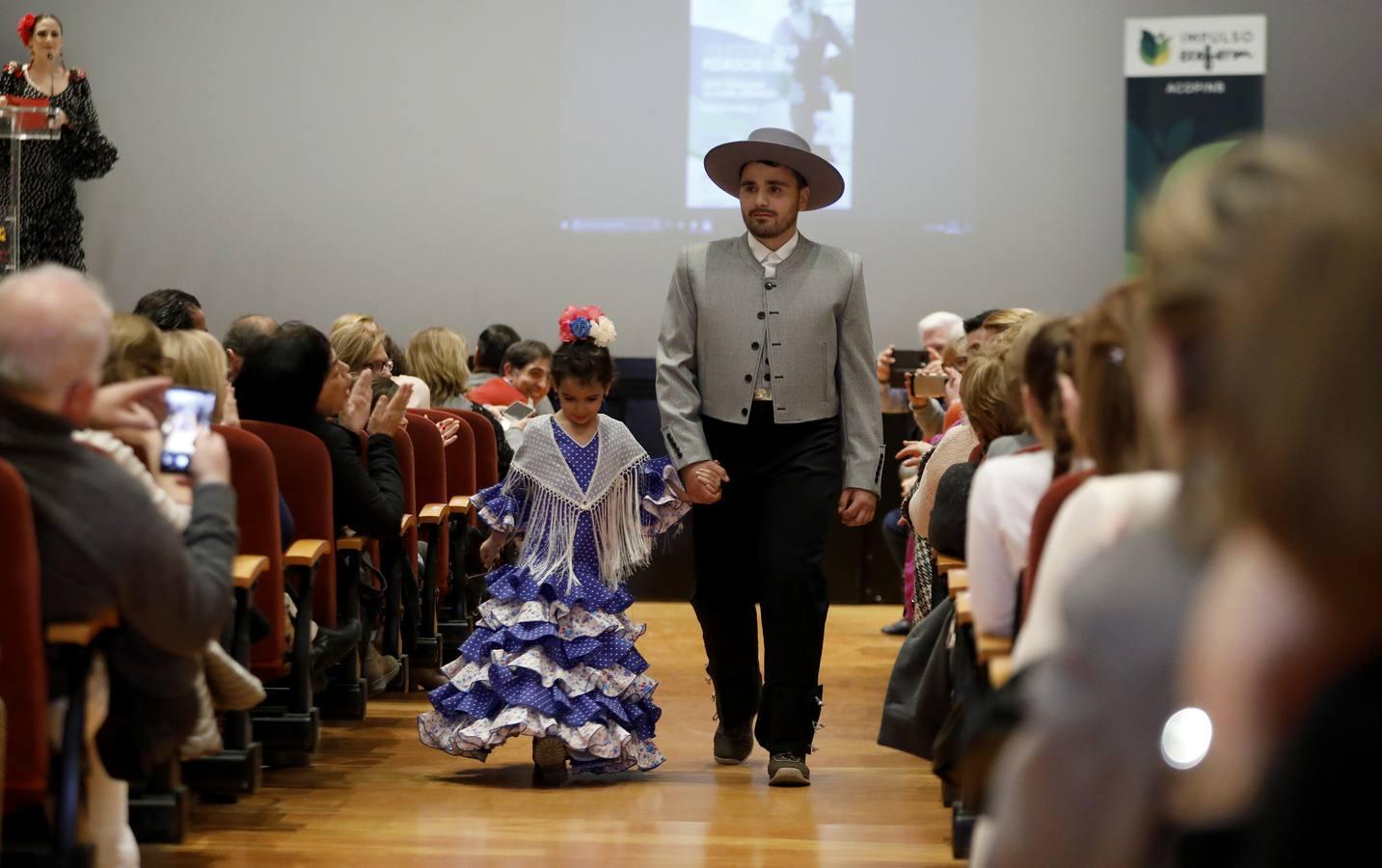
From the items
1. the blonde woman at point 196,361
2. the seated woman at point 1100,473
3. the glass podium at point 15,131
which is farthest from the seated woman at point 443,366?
the seated woman at point 1100,473

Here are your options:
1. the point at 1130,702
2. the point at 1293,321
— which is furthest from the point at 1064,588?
the point at 1293,321

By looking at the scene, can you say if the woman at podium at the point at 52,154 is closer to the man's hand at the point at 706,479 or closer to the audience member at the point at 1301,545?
the man's hand at the point at 706,479

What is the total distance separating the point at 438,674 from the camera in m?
5.20

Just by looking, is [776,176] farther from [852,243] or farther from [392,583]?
[852,243]

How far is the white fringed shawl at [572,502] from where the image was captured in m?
4.01

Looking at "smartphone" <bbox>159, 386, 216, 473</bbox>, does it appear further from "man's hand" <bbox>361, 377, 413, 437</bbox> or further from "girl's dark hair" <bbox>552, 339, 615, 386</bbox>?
"man's hand" <bbox>361, 377, 413, 437</bbox>

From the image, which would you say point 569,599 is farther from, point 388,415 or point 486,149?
point 486,149

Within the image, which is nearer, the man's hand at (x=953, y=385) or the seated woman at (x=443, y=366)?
the man's hand at (x=953, y=385)

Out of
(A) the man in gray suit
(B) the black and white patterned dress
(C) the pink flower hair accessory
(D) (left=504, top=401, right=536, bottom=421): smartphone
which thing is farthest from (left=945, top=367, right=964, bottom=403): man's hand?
(B) the black and white patterned dress

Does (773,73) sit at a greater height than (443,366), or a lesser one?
greater

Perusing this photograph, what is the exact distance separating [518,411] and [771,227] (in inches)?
Result: 119

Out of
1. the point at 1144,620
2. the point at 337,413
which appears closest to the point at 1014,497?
the point at 1144,620

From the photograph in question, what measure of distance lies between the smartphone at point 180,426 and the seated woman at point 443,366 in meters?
3.70

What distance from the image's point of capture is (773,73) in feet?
25.8
